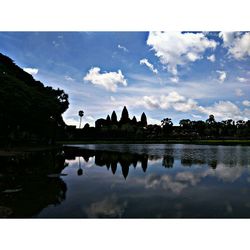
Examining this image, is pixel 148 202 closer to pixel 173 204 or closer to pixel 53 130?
pixel 173 204

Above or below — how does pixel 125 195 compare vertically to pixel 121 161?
below

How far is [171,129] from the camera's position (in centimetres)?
11894

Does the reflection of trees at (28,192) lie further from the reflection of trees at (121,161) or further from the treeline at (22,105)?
the treeline at (22,105)

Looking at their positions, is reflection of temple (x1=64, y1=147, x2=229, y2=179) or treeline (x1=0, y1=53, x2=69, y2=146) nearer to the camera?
reflection of temple (x1=64, y1=147, x2=229, y2=179)

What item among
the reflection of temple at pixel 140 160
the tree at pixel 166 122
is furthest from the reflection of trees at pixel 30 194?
the tree at pixel 166 122

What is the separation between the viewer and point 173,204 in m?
9.99

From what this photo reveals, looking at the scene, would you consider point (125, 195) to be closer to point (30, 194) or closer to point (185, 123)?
point (30, 194)

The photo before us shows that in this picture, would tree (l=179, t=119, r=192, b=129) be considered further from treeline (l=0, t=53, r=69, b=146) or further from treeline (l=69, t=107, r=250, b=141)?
treeline (l=0, t=53, r=69, b=146)

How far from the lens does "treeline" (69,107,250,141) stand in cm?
9706

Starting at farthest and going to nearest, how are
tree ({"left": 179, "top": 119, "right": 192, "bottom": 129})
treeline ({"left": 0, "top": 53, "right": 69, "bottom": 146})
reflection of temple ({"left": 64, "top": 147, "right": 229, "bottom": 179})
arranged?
tree ({"left": 179, "top": 119, "right": 192, "bottom": 129}) → treeline ({"left": 0, "top": 53, "right": 69, "bottom": 146}) → reflection of temple ({"left": 64, "top": 147, "right": 229, "bottom": 179})

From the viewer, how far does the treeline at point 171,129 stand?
97062 millimetres

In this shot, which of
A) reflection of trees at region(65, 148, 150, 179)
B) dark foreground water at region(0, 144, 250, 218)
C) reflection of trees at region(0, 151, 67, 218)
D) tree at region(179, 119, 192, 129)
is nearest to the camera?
dark foreground water at region(0, 144, 250, 218)

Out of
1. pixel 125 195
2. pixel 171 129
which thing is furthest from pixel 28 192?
pixel 171 129

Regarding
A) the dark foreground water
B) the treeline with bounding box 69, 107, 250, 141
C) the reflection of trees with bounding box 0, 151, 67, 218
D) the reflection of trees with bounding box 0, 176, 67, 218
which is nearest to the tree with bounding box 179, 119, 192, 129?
the treeline with bounding box 69, 107, 250, 141
